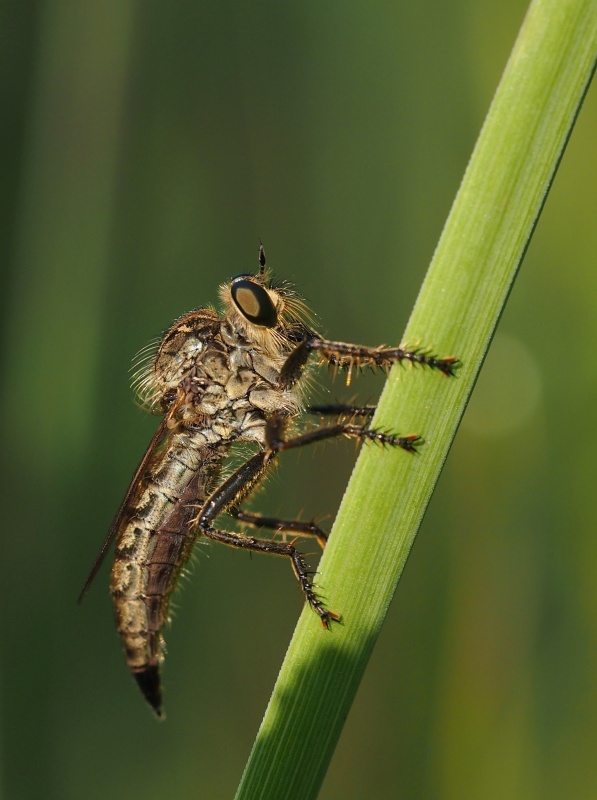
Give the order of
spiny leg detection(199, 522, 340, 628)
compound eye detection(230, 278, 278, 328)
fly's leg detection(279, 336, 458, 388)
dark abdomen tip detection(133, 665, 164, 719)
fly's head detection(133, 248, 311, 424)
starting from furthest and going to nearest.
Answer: fly's head detection(133, 248, 311, 424), compound eye detection(230, 278, 278, 328), dark abdomen tip detection(133, 665, 164, 719), spiny leg detection(199, 522, 340, 628), fly's leg detection(279, 336, 458, 388)

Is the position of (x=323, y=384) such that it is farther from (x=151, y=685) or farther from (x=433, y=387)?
(x=433, y=387)

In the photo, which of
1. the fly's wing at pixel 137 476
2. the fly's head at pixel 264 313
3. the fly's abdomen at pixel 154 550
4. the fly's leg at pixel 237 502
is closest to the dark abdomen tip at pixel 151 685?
the fly's abdomen at pixel 154 550

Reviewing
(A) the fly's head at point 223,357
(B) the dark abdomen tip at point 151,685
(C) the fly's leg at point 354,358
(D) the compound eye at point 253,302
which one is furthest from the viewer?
(A) the fly's head at point 223,357

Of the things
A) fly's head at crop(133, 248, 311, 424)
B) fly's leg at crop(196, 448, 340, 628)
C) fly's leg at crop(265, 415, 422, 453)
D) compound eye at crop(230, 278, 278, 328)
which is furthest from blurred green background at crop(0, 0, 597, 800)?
fly's leg at crop(265, 415, 422, 453)

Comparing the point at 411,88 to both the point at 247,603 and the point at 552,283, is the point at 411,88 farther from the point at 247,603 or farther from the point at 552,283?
the point at 247,603

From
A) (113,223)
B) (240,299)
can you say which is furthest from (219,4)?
(240,299)

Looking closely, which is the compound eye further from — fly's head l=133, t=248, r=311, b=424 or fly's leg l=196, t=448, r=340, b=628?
fly's leg l=196, t=448, r=340, b=628

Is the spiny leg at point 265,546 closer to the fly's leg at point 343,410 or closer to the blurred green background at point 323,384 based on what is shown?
the fly's leg at point 343,410
